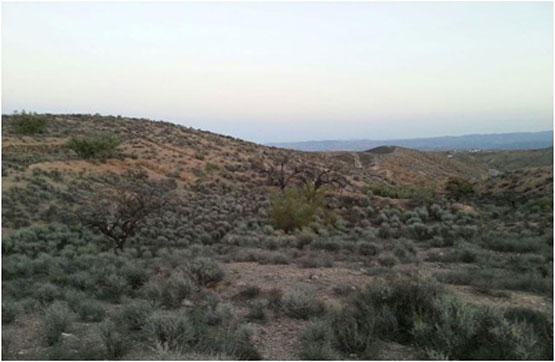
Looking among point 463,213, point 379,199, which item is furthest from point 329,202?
point 463,213

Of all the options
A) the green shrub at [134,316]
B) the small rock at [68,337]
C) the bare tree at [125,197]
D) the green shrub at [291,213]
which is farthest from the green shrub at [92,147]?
the small rock at [68,337]

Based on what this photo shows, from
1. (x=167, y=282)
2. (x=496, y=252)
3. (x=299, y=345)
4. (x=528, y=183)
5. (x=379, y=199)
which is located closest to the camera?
(x=299, y=345)

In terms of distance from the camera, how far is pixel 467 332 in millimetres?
6328

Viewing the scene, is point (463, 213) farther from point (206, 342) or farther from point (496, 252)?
point (206, 342)

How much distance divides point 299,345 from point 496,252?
9.71 metres

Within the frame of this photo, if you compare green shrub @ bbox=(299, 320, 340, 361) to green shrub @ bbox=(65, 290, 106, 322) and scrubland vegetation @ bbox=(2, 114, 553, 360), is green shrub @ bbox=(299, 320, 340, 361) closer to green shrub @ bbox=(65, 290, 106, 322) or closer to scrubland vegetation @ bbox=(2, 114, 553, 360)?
scrubland vegetation @ bbox=(2, 114, 553, 360)

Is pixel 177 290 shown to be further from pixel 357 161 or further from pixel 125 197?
pixel 357 161

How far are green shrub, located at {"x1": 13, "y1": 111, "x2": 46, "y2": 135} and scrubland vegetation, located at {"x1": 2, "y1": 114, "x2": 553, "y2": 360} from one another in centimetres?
1873

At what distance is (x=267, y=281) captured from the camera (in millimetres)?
10539

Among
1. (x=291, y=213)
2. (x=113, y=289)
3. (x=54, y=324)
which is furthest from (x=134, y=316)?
(x=291, y=213)

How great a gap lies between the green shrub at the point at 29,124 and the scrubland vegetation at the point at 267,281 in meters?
18.7

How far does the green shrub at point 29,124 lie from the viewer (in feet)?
150

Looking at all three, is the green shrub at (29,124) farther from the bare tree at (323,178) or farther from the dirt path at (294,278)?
the dirt path at (294,278)

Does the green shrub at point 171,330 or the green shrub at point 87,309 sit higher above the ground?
the green shrub at point 171,330
